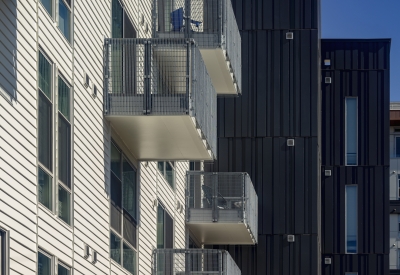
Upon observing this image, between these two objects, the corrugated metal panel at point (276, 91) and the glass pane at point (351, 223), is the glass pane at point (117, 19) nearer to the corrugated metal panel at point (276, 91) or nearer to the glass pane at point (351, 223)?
the corrugated metal panel at point (276, 91)

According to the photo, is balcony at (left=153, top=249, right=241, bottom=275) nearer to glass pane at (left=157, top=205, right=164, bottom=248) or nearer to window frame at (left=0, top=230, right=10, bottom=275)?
glass pane at (left=157, top=205, right=164, bottom=248)

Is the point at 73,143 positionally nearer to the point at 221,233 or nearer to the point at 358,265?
the point at 221,233

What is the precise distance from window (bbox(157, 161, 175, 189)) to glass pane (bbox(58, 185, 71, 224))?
8.27 m

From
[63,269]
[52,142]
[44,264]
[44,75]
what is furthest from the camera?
[63,269]

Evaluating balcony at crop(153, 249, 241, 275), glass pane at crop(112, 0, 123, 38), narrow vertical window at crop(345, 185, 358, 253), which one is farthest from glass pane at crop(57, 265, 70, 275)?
narrow vertical window at crop(345, 185, 358, 253)

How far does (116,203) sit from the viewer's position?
1838 cm

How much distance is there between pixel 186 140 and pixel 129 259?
2509 millimetres

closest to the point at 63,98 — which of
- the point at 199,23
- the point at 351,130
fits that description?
the point at 199,23

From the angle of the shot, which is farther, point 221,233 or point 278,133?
point 278,133

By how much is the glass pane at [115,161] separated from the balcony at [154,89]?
33 centimetres

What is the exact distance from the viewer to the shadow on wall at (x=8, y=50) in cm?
1204

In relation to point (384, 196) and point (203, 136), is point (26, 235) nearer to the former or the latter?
point (203, 136)

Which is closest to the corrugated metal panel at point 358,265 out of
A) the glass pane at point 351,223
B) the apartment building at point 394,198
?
the glass pane at point 351,223

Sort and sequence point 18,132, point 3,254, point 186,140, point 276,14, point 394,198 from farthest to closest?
1. point 394,198
2. point 276,14
3. point 186,140
4. point 18,132
5. point 3,254
